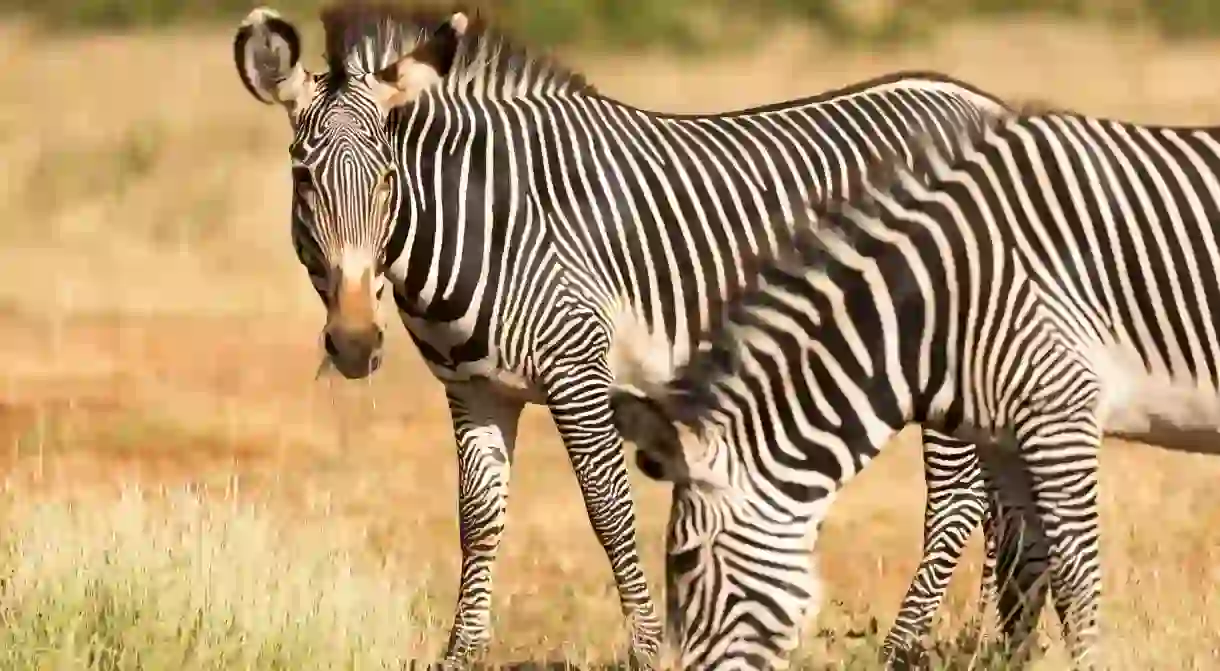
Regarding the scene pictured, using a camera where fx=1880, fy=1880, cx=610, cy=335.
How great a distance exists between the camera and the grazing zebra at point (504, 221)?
5965 millimetres

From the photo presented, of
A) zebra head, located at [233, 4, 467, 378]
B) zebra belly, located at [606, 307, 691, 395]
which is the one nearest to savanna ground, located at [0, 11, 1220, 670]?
zebra head, located at [233, 4, 467, 378]

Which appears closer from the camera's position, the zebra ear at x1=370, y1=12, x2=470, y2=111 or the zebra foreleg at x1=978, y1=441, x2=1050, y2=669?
the zebra foreleg at x1=978, y1=441, x2=1050, y2=669

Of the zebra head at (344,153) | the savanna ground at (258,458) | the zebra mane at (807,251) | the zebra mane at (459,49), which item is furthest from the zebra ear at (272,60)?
the zebra mane at (807,251)

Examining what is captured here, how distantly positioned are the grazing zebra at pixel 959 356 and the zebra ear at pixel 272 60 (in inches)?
70.0

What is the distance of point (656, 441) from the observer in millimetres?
4664

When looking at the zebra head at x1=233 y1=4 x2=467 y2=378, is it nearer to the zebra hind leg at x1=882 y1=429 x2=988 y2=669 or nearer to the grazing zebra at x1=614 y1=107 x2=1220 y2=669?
the grazing zebra at x1=614 y1=107 x2=1220 y2=669

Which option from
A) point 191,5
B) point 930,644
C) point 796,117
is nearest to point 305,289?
point 796,117

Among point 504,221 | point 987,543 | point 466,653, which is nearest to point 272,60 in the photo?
point 504,221

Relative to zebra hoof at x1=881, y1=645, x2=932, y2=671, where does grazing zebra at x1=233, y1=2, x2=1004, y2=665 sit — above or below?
above

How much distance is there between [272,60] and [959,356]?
2464mm

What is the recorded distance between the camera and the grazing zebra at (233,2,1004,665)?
5.96m

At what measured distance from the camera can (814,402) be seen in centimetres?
503

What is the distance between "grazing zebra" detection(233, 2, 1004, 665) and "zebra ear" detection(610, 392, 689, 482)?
137 centimetres

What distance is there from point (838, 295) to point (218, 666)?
2.06 metres
